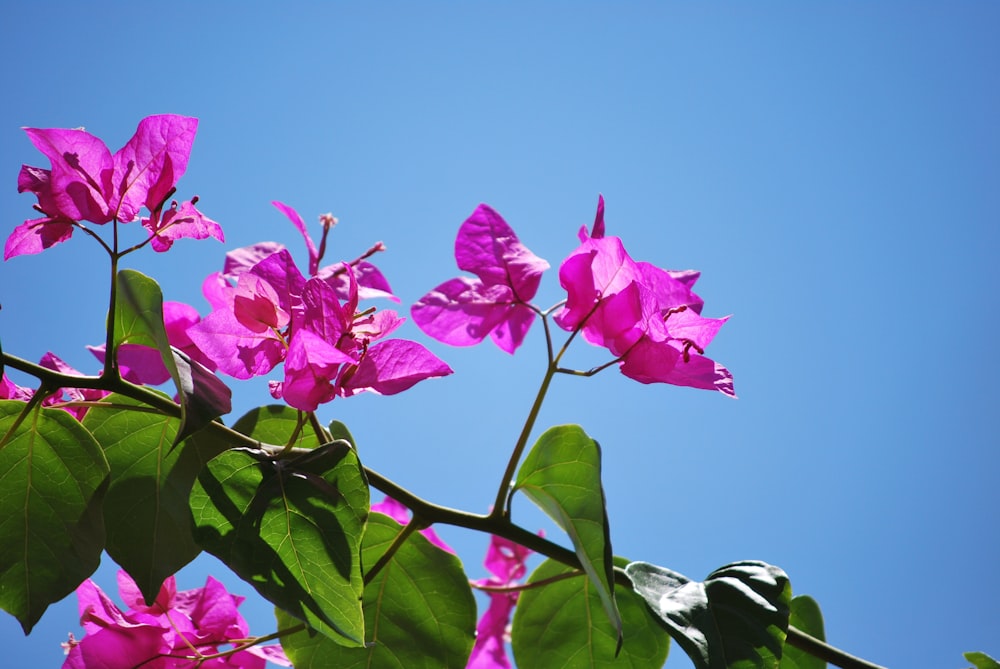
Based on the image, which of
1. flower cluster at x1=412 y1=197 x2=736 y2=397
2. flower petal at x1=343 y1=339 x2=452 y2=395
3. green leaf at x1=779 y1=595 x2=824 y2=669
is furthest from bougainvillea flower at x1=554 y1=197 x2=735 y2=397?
green leaf at x1=779 y1=595 x2=824 y2=669

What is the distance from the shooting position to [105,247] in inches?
18.1

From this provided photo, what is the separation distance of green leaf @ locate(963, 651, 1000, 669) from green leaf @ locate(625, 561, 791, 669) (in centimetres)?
22

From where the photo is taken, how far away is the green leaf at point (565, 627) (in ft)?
1.85

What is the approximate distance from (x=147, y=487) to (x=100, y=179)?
0.57 ft

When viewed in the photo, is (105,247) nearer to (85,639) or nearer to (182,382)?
(182,382)

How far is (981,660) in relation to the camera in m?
0.60

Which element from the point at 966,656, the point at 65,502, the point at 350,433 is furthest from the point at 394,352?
the point at 966,656

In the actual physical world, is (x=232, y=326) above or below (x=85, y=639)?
above

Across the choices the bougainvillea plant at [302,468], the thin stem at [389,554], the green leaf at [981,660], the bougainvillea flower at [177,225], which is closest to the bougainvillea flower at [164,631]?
the bougainvillea plant at [302,468]

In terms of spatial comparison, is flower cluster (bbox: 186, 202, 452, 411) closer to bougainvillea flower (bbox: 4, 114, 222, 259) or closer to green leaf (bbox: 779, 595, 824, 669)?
bougainvillea flower (bbox: 4, 114, 222, 259)

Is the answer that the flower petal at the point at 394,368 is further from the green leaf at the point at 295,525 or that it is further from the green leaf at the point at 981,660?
the green leaf at the point at 981,660

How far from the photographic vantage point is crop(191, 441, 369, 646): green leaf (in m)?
0.40

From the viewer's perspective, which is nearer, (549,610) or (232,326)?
(232,326)

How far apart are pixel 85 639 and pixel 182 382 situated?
247 millimetres
